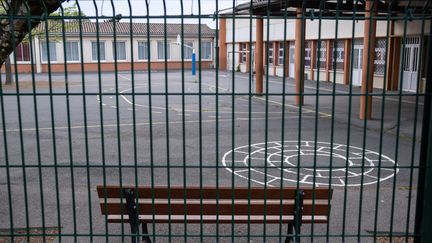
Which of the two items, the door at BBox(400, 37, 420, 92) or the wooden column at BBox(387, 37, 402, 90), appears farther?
the wooden column at BBox(387, 37, 402, 90)

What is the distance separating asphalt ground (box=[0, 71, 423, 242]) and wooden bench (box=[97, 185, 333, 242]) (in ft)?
0.71

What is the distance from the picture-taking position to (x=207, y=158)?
980 cm

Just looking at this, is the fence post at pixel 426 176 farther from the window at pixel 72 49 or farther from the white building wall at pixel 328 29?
the window at pixel 72 49

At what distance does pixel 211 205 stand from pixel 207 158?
533 centimetres

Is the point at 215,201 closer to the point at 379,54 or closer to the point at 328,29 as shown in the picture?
the point at 379,54

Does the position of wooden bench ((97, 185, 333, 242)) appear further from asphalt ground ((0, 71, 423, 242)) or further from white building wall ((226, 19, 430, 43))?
white building wall ((226, 19, 430, 43))

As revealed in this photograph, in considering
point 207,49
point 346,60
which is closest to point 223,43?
point 207,49

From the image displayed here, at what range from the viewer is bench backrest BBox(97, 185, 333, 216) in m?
4.46

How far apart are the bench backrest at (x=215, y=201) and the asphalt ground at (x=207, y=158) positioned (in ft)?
0.66

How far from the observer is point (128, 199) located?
14.4ft

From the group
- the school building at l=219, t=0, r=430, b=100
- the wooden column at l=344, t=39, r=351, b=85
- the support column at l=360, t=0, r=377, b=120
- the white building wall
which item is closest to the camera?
the support column at l=360, t=0, r=377, b=120

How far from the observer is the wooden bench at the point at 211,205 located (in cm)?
443

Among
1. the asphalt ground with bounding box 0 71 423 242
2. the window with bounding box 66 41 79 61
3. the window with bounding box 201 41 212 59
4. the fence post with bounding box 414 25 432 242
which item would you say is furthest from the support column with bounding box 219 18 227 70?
the fence post with bounding box 414 25 432 242

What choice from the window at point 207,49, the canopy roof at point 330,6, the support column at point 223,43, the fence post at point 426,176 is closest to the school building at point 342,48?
the canopy roof at point 330,6
